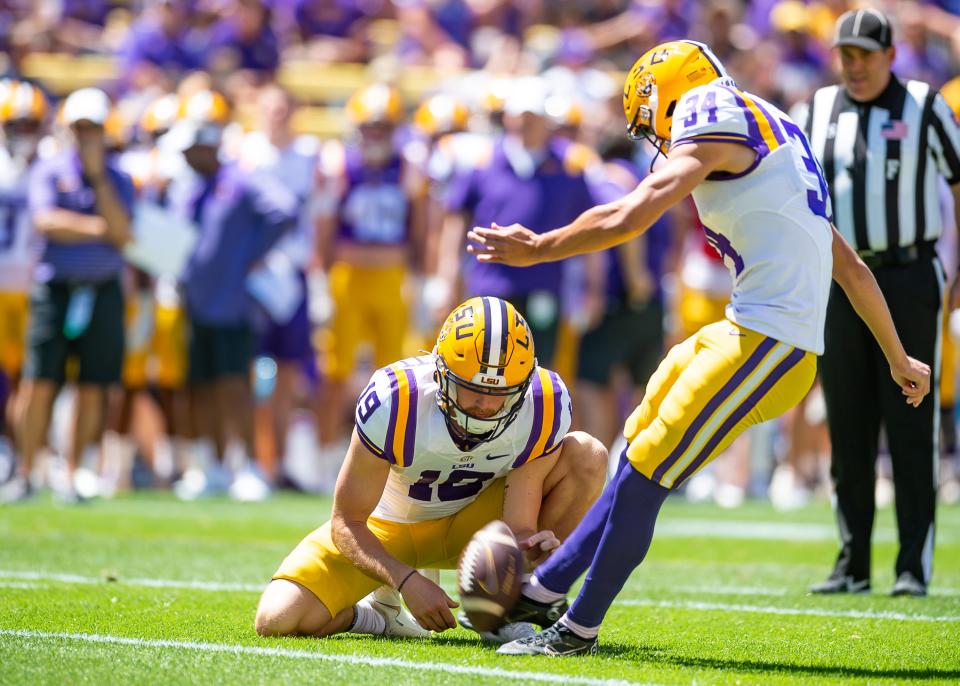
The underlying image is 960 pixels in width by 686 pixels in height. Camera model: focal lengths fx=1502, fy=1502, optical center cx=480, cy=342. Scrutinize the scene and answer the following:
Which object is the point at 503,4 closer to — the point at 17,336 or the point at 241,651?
the point at 17,336

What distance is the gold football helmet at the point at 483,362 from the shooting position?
4.15m

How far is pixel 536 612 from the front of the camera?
13.9ft

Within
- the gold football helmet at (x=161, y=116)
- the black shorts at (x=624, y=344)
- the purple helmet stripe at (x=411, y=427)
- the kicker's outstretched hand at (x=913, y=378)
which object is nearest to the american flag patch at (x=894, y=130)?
the kicker's outstretched hand at (x=913, y=378)

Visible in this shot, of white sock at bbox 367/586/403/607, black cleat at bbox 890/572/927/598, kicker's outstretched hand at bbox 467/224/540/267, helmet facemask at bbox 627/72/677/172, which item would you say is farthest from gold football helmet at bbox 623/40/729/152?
black cleat at bbox 890/572/927/598

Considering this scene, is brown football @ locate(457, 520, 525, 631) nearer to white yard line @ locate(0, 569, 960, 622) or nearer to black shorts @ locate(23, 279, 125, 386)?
white yard line @ locate(0, 569, 960, 622)

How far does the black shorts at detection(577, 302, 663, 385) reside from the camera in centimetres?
977

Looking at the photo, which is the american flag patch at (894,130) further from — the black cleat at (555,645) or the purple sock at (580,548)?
the black cleat at (555,645)

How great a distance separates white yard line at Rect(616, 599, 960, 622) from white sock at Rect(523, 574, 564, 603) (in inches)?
47.3

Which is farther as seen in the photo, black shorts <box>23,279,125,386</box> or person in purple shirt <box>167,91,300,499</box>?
person in purple shirt <box>167,91,300,499</box>

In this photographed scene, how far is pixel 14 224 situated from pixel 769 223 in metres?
6.49

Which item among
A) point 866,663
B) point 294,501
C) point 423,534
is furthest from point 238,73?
point 866,663

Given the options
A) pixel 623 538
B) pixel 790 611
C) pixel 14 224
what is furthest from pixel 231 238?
pixel 623 538

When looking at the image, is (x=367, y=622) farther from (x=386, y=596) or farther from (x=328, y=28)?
(x=328, y=28)

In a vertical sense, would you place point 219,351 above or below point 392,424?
above
